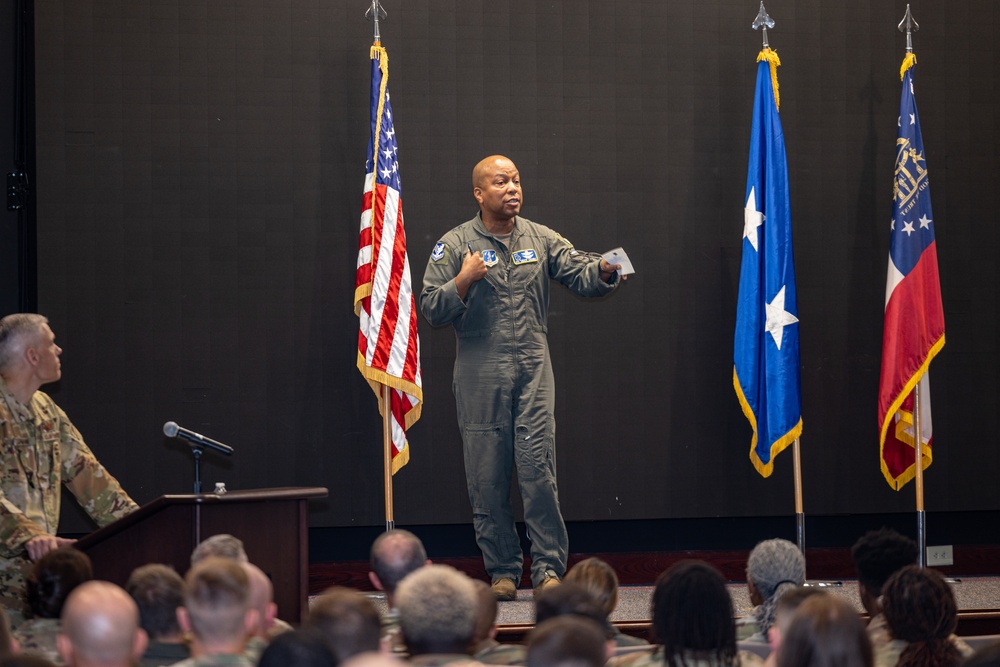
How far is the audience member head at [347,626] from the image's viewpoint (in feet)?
7.88

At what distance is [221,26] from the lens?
594cm

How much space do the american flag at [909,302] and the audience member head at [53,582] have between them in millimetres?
4089

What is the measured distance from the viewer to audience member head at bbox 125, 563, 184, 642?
8.95ft

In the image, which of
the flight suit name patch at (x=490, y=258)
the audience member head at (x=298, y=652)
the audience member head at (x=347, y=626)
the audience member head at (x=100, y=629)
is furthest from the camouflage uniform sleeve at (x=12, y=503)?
the flight suit name patch at (x=490, y=258)

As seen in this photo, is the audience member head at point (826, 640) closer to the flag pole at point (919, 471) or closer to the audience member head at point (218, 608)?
the audience member head at point (218, 608)

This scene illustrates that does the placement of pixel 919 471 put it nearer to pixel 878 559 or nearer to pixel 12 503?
Result: pixel 878 559

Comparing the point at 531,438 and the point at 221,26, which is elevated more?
the point at 221,26

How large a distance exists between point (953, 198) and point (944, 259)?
33cm

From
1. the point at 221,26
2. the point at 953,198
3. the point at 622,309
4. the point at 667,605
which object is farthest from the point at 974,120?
the point at 667,605

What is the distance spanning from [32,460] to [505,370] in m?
2.03

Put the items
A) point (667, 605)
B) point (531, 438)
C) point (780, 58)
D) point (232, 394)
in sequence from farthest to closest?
point (780, 58)
point (232, 394)
point (531, 438)
point (667, 605)

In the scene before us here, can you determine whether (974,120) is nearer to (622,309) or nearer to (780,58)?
(780,58)

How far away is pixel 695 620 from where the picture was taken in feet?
8.39

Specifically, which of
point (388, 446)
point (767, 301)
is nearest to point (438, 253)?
point (388, 446)
